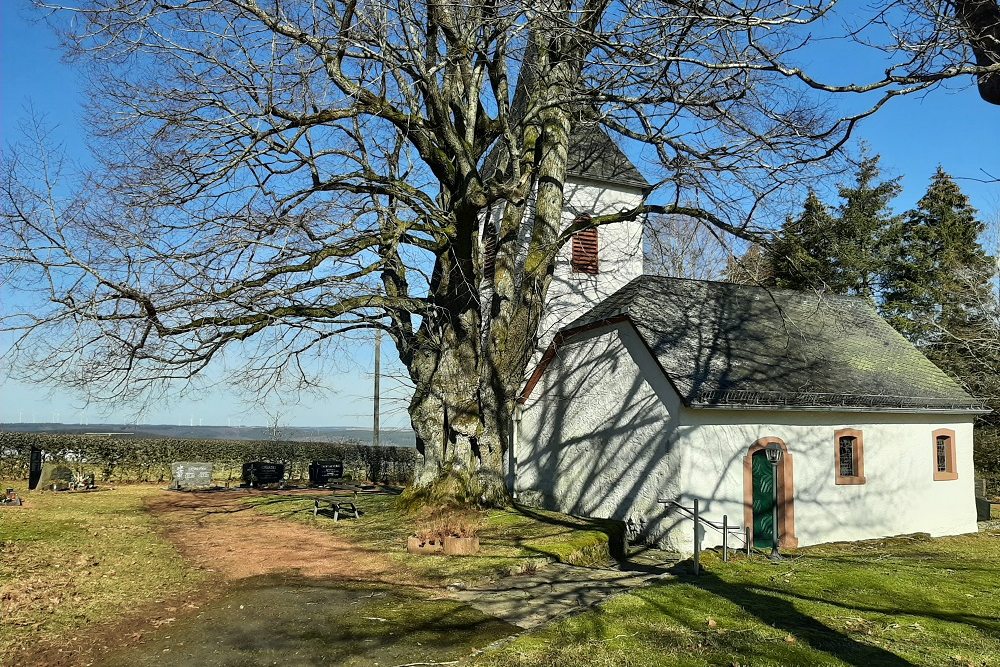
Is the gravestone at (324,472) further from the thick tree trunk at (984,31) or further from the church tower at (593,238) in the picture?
the thick tree trunk at (984,31)

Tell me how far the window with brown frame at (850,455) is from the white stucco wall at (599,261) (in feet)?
24.8

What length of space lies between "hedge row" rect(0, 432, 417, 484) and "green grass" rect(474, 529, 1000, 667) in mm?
18727

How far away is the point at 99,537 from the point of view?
548 inches

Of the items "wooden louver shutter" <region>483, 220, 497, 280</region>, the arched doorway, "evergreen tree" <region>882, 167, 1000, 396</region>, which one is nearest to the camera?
the arched doorway

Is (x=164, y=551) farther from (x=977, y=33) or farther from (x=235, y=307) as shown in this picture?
(x=977, y=33)

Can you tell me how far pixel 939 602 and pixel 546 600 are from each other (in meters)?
5.41

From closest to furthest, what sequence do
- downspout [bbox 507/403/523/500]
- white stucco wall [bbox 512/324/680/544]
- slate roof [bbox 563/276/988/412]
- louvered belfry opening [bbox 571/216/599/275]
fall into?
white stucco wall [bbox 512/324/680/544], slate roof [bbox 563/276/988/412], louvered belfry opening [bbox 571/216/599/275], downspout [bbox 507/403/523/500]

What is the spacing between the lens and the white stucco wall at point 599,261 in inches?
823

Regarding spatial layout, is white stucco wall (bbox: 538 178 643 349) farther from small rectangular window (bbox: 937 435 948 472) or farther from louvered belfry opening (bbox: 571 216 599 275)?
small rectangular window (bbox: 937 435 948 472)

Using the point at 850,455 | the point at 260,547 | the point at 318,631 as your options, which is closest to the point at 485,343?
the point at 260,547

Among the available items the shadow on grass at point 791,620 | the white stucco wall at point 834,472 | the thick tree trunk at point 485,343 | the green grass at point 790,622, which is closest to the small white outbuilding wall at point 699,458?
the white stucco wall at point 834,472

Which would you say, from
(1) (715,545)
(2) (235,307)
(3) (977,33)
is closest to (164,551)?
(2) (235,307)

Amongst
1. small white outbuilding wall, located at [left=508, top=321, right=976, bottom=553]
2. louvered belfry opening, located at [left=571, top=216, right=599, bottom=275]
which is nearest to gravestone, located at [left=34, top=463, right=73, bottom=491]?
small white outbuilding wall, located at [left=508, top=321, right=976, bottom=553]

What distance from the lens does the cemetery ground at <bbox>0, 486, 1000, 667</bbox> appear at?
725cm
